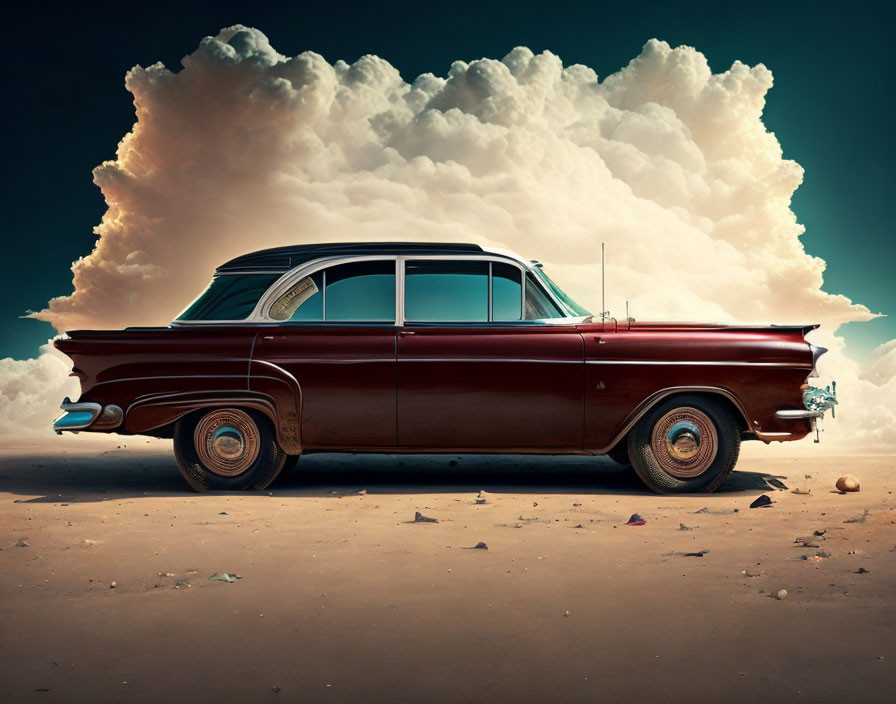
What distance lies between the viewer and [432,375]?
7.20 metres

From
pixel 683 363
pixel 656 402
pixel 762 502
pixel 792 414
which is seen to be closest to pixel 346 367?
pixel 656 402

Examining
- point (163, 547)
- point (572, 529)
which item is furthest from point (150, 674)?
point (572, 529)

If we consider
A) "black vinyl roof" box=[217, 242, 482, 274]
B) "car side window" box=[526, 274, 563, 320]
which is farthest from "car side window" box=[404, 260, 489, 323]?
"car side window" box=[526, 274, 563, 320]

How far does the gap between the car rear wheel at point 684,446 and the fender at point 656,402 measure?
11cm

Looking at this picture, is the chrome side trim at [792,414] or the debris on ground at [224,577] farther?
the chrome side trim at [792,414]

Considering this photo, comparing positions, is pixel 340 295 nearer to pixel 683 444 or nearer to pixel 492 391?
pixel 492 391

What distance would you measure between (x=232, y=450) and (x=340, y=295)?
1563 mm

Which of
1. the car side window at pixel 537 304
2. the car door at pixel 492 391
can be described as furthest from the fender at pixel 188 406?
the car side window at pixel 537 304

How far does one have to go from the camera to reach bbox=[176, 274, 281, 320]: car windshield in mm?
7555

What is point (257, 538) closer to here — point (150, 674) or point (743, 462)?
point (150, 674)

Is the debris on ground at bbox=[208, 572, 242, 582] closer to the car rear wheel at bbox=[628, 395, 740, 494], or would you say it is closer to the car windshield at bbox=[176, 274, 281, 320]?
the car windshield at bbox=[176, 274, 281, 320]

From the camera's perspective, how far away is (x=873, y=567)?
459 cm

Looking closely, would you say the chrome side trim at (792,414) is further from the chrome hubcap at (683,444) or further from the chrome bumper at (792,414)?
the chrome hubcap at (683,444)

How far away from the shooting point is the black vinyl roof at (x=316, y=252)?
24.5ft
